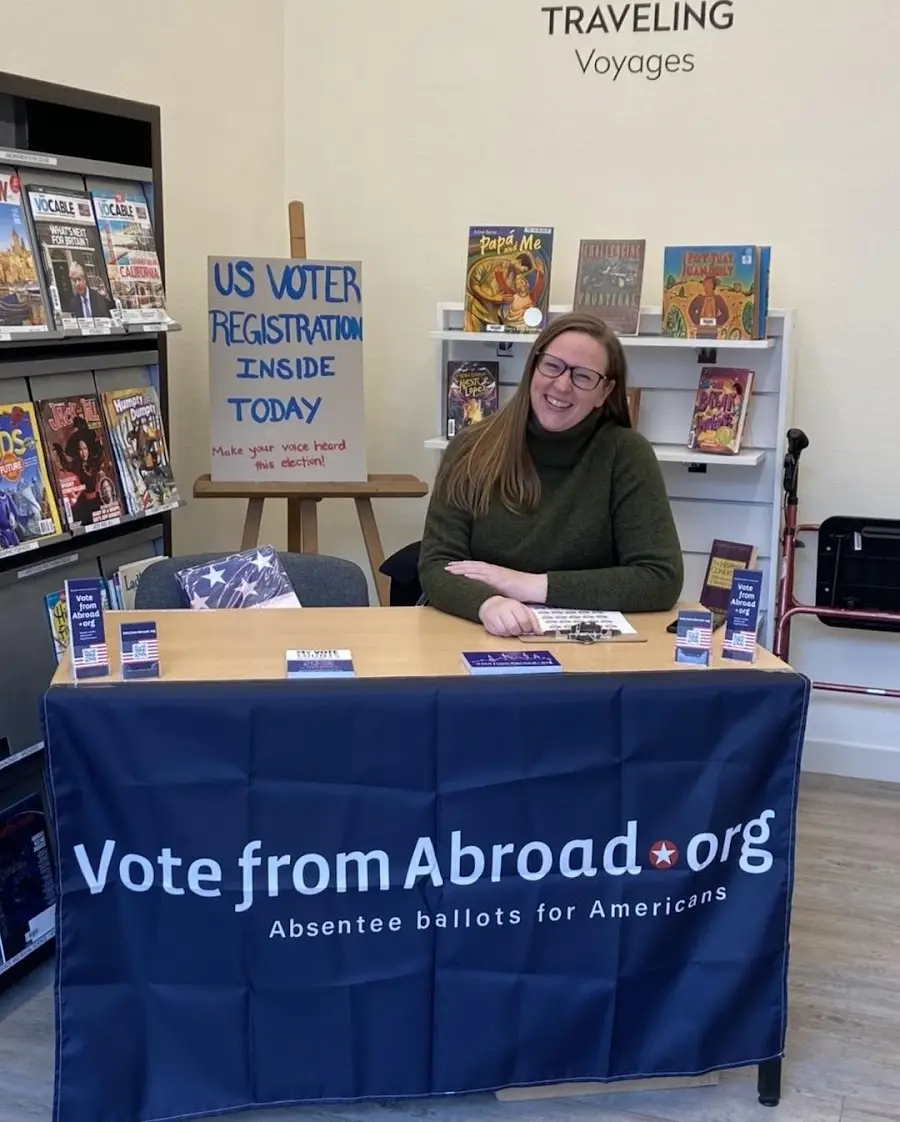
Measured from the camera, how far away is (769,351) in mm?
3506

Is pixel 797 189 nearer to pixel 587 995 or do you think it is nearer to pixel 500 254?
pixel 500 254

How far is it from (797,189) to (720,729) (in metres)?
2.25

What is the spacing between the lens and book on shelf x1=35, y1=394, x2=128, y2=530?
8.38 ft

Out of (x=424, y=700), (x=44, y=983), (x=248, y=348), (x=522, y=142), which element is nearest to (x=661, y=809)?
(x=424, y=700)

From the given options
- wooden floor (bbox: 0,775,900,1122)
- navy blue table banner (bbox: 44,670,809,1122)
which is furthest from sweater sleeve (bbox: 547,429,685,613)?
wooden floor (bbox: 0,775,900,1122)

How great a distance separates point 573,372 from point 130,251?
117 centimetres

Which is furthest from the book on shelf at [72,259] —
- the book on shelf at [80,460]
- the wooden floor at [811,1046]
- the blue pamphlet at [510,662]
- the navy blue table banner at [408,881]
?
the wooden floor at [811,1046]

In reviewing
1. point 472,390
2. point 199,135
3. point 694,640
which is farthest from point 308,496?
point 694,640

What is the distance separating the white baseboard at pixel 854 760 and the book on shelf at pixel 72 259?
100 inches

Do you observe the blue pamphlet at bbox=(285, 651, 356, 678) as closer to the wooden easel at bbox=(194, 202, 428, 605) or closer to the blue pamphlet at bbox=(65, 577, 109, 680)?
the blue pamphlet at bbox=(65, 577, 109, 680)

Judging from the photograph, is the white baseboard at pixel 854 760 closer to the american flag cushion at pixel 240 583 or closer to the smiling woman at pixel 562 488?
the smiling woman at pixel 562 488

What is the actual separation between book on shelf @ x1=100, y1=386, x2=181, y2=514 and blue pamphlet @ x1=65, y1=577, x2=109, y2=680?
1.05 m

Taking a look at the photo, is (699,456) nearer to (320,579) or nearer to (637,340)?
(637,340)

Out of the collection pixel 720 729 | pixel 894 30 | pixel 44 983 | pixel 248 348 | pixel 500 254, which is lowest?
pixel 44 983
